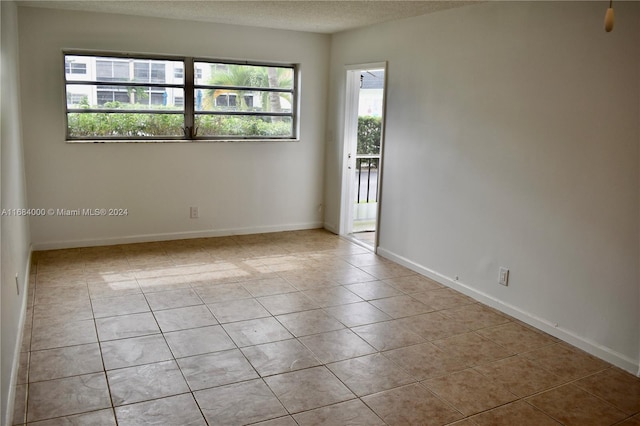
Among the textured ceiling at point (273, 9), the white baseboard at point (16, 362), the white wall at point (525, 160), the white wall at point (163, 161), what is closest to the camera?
the white baseboard at point (16, 362)

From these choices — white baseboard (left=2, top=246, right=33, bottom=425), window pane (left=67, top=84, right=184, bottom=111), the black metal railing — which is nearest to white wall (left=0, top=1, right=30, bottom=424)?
white baseboard (left=2, top=246, right=33, bottom=425)

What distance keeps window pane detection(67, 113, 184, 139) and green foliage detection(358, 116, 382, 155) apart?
2118 millimetres

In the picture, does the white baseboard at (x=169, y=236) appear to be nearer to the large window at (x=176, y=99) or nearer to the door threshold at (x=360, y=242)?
the door threshold at (x=360, y=242)

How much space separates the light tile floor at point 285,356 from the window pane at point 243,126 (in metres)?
1.65

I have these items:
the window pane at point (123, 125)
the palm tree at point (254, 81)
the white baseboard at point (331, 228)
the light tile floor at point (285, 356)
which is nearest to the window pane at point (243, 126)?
the palm tree at point (254, 81)

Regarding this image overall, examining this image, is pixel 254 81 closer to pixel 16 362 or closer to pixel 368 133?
pixel 368 133

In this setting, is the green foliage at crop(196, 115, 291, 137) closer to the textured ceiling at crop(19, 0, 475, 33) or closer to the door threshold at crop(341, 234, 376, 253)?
the textured ceiling at crop(19, 0, 475, 33)

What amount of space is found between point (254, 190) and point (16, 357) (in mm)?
3376

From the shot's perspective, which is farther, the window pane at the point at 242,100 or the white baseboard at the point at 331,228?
the white baseboard at the point at 331,228

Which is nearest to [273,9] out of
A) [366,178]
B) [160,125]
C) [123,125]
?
[160,125]

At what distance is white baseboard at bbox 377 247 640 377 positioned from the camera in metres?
3.18

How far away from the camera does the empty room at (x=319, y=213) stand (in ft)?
9.43

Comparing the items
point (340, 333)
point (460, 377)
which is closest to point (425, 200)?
point (340, 333)

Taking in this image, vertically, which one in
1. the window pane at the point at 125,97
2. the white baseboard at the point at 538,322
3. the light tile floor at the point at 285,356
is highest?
the window pane at the point at 125,97
